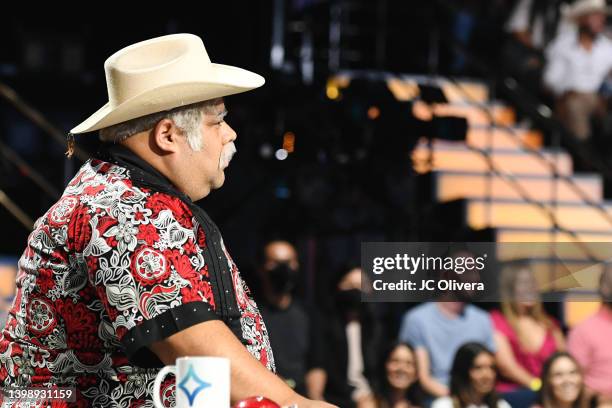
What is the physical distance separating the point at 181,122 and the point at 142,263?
35cm

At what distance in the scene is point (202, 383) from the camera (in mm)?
1940

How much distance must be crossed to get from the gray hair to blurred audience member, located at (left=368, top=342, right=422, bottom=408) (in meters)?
4.06

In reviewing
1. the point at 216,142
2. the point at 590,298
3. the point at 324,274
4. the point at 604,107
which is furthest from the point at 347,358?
the point at 216,142

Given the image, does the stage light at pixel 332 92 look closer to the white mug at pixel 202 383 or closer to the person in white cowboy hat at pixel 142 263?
the person in white cowboy hat at pixel 142 263

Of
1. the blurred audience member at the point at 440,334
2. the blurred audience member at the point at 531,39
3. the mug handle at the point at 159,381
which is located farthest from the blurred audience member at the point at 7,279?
the mug handle at the point at 159,381

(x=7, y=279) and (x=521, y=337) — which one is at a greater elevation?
(x=7, y=279)

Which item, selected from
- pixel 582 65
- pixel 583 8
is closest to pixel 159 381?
pixel 582 65

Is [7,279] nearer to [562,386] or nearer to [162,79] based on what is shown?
[562,386]

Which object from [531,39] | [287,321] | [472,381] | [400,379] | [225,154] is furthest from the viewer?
[531,39]

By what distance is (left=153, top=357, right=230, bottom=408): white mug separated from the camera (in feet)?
6.36

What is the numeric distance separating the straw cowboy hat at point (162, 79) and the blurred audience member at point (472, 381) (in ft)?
12.8

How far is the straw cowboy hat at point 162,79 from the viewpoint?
237 cm

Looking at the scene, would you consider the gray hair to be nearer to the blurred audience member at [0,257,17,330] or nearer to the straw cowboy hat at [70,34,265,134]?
the straw cowboy hat at [70,34,265,134]

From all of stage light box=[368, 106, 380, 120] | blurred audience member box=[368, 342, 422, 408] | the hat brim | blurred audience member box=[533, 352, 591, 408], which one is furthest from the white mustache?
stage light box=[368, 106, 380, 120]
